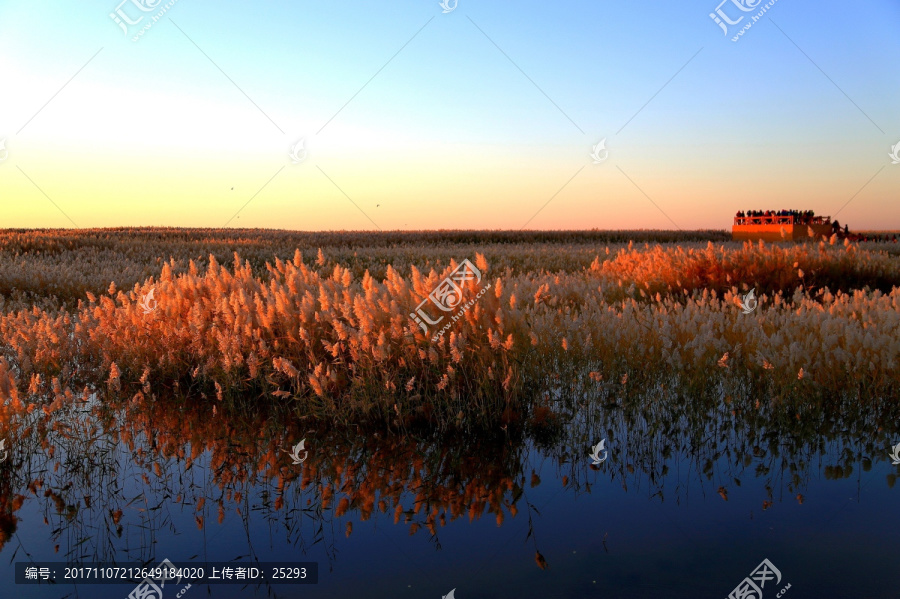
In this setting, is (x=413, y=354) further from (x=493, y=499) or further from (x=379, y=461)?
(x=493, y=499)

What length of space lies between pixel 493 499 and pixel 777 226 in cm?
3162

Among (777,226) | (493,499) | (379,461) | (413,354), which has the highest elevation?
(777,226)

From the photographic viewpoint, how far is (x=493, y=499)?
12.8 ft

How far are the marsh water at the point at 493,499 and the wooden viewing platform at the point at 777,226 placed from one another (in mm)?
24655

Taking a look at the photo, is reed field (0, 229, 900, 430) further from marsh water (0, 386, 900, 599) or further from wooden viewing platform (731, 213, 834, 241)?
wooden viewing platform (731, 213, 834, 241)

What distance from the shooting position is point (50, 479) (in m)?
4.24

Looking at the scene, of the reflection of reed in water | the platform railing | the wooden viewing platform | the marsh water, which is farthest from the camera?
the platform railing

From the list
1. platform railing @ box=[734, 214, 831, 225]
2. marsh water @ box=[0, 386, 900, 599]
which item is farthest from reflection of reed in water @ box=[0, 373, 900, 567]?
platform railing @ box=[734, 214, 831, 225]

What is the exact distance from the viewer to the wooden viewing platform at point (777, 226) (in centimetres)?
2802

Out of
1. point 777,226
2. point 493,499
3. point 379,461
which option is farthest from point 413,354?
point 777,226

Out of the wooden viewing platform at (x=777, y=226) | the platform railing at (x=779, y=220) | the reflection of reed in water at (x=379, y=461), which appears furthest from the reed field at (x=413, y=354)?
the platform railing at (x=779, y=220)

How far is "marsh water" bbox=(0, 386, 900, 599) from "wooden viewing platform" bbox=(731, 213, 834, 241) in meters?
24.7

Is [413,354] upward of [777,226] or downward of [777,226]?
downward

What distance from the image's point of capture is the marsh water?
122 inches
